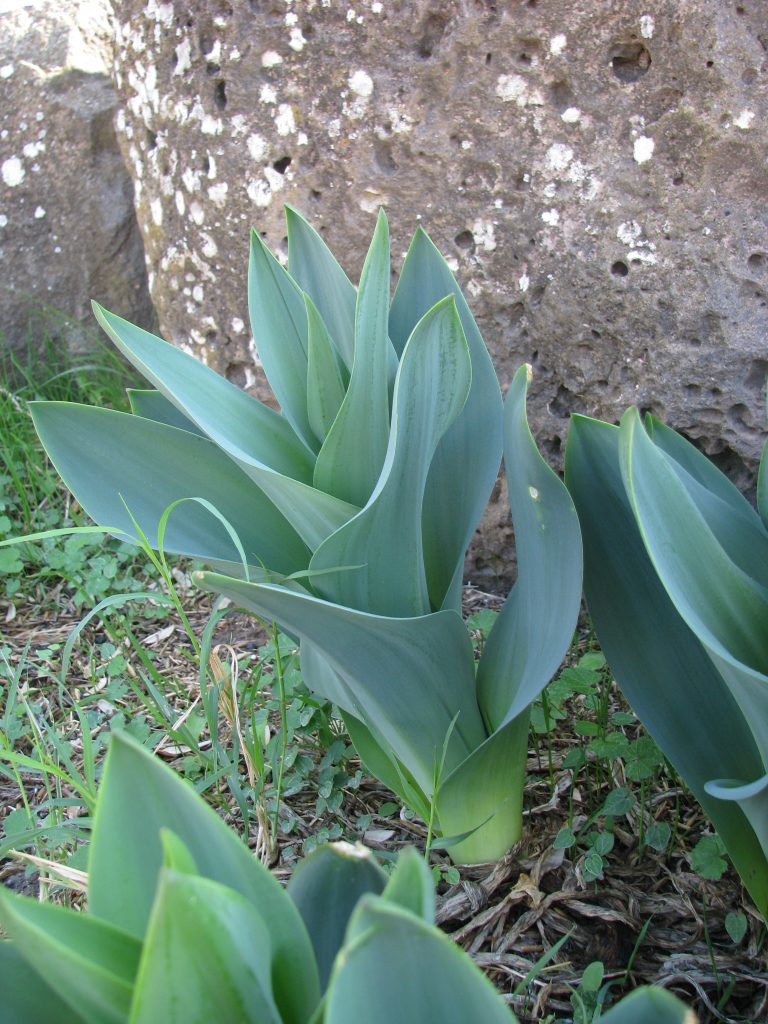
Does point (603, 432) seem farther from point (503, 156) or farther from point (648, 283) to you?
point (503, 156)

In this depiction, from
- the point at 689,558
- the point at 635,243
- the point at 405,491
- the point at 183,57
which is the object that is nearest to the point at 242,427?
the point at 405,491

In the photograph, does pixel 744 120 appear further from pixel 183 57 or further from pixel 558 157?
pixel 183 57

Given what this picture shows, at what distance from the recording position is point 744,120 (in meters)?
1.42

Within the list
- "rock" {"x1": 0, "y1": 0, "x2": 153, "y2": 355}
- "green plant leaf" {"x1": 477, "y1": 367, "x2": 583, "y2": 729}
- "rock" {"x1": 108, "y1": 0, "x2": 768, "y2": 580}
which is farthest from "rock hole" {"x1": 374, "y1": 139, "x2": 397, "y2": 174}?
"rock" {"x1": 0, "y1": 0, "x2": 153, "y2": 355}

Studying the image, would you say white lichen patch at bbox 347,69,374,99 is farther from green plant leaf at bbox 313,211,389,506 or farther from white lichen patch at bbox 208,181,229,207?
green plant leaf at bbox 313,211,389,506

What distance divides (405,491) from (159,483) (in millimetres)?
318

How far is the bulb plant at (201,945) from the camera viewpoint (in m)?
0.48

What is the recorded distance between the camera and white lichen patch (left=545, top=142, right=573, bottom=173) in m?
1.54

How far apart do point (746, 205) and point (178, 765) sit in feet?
4.09

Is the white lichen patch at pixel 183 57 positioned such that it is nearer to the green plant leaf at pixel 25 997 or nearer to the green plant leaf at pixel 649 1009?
the green plant leaf at pixel 25 997

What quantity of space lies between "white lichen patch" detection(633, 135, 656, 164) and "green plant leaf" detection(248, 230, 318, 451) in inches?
26.0

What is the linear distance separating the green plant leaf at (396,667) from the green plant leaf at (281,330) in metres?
0.28

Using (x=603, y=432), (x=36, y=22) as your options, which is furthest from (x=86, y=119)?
(x=603, y=432)

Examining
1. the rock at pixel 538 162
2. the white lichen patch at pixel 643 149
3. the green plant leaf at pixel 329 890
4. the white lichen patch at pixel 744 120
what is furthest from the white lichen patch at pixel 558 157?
the green plant leaf at pixel 329 890
